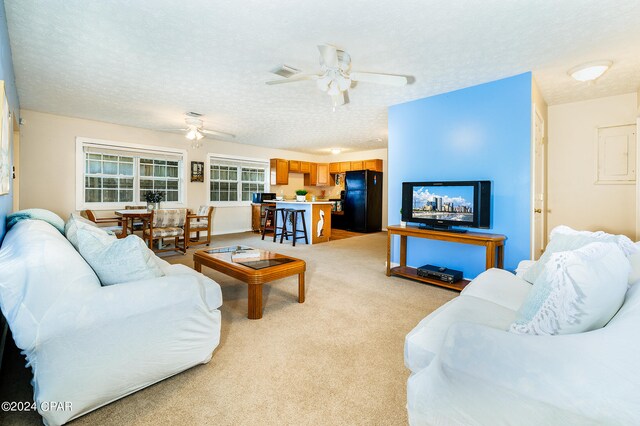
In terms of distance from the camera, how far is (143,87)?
355 cm

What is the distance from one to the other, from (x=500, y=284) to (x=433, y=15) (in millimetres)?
1967

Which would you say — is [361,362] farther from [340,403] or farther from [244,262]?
[244,262]

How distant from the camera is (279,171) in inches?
317

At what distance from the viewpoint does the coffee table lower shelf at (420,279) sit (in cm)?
Result: 314

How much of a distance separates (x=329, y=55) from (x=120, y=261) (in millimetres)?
2041

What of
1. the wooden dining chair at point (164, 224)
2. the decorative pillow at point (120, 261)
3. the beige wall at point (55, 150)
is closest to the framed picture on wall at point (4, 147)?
the decorative pillow at point (120, 261)

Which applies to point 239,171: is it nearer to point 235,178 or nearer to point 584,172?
point 235,178

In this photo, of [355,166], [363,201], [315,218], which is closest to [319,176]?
[355,166]

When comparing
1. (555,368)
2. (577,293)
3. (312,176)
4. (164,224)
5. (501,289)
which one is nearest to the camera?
(555,368)

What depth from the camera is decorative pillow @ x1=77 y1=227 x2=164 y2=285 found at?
1525 mm

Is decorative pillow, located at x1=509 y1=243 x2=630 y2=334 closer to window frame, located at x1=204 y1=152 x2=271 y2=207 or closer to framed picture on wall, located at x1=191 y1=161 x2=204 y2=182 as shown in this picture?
framed picture on wall, located at x1=191 y1=161 x2=204 y2=182

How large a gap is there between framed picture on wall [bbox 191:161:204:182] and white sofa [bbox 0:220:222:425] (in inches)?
205

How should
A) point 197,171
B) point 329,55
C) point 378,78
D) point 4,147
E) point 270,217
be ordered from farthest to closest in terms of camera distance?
1. point 270,217
2. point 197,171
3. point 378,78
4. point 329,55
5. point 4,147

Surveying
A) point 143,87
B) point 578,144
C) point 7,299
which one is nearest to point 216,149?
point 143,87
